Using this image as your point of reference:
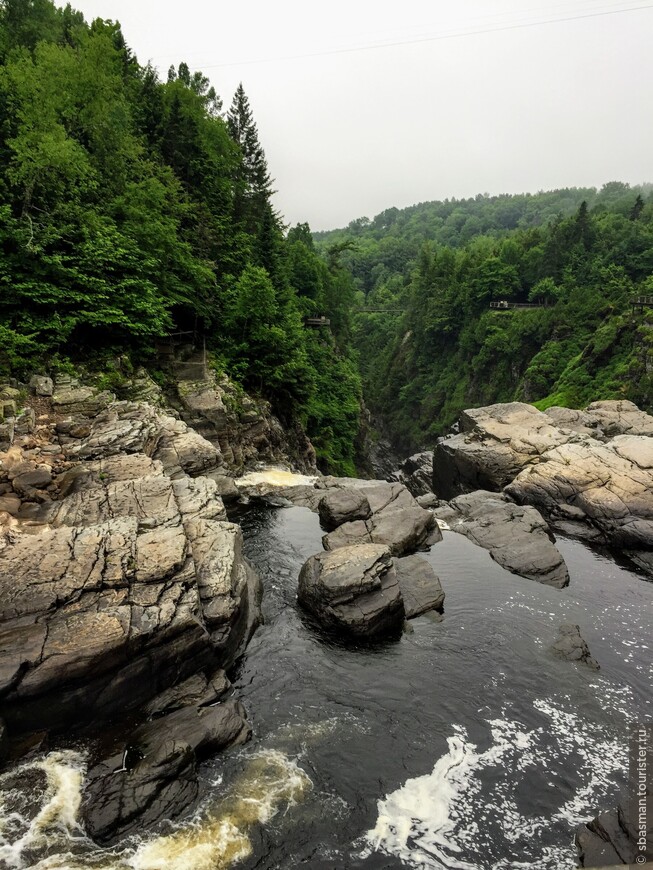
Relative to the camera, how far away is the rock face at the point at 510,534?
20500 millimetres

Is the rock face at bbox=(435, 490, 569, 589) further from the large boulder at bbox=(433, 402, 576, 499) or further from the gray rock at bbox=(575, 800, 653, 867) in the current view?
the gray rock at bbox=(575, 800, 653, 867)

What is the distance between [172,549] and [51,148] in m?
22.7

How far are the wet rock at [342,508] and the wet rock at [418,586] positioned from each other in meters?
4.12

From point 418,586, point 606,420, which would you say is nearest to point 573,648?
point 418,586

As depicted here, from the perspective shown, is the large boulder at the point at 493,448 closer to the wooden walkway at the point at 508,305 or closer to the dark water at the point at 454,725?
the dark water at the point at 454,725

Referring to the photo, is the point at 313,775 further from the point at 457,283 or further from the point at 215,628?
the point at 457,283

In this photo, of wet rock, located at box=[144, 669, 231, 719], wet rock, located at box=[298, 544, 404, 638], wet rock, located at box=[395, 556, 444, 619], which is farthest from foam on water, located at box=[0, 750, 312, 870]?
wet rock, located at box=[395, 556, 444, 619]

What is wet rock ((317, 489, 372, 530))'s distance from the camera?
2303 centimetres

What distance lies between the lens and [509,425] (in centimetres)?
3834

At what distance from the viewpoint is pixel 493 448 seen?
115ft

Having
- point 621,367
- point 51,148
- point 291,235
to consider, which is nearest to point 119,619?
point 51,148

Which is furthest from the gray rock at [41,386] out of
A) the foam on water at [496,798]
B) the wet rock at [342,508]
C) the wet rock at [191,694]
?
the foam on water at [496,798]

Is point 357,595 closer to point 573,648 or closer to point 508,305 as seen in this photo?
point 573,648

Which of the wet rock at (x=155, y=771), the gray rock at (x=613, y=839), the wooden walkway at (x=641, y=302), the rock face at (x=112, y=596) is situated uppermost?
the wooden walkway at (x=641, y=302)
